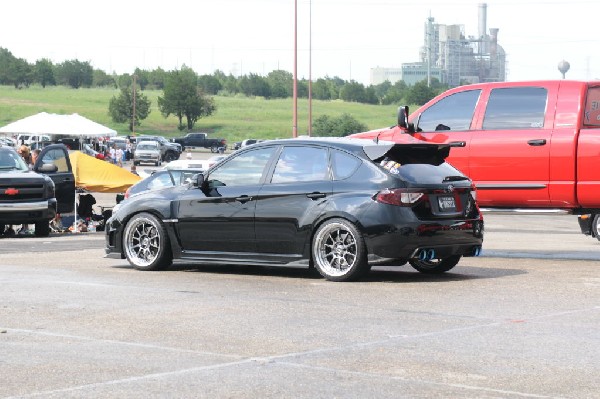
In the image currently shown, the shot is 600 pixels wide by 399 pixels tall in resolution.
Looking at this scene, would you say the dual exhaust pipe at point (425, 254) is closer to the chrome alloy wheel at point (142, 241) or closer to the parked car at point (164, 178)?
the chrome alloy wheel at point (142, 241)

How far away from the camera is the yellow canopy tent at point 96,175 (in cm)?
2755

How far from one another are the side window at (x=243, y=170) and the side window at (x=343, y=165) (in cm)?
89

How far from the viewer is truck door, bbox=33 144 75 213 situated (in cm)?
2606

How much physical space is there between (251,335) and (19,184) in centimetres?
1540

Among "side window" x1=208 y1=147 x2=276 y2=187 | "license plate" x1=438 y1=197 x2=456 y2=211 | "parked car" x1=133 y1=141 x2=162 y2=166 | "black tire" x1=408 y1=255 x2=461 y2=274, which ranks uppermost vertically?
"side window" x1=208 y1=147 x2=276 y2=187

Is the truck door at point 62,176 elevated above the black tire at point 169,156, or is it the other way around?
the truck door at point 62,176

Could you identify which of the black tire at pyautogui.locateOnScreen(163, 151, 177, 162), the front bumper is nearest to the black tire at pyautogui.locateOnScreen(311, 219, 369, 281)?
the front bumper

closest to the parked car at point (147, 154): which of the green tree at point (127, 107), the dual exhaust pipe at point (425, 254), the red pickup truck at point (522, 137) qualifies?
the green tree at point (127, 107)

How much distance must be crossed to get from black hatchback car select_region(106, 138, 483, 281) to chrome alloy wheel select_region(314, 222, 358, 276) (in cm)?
1

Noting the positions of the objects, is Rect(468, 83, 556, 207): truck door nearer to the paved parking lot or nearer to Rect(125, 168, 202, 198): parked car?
the paved parking lot

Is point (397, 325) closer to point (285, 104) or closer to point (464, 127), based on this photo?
point (464, 127)

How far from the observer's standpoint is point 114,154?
79500mm

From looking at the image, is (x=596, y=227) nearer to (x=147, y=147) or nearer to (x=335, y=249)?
(x=335, y=249)

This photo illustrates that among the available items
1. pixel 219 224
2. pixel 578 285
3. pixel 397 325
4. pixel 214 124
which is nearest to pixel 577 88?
pixel 578 285
